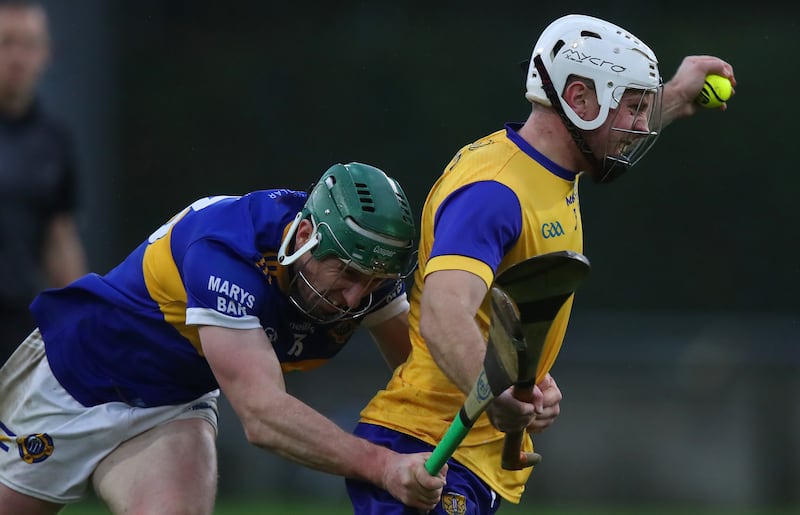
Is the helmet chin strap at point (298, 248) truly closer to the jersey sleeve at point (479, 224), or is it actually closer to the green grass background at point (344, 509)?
the jersey sleeve at point (479, 224)

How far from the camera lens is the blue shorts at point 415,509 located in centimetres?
387

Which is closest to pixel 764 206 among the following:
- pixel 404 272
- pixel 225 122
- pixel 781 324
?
pixel 781 324

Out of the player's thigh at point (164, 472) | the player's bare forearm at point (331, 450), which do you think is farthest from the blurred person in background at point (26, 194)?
the player's bare forearm at point (331, 450)

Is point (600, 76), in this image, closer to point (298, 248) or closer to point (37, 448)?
point (298, 248)

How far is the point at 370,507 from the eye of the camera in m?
3.90

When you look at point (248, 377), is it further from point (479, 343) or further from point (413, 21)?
point (413, 21)

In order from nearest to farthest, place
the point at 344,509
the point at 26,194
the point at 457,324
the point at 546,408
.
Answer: the point at 457,324
the point at 546,408
the point at 26,194
the point at 344,509

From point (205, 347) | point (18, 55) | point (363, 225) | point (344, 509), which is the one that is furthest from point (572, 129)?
point (344, 509)

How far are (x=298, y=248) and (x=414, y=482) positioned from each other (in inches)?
32.0

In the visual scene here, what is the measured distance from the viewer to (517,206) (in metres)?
3.73

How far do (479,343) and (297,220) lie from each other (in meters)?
0.83

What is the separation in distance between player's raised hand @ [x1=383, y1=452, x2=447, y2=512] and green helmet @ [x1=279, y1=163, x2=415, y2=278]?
1.87 ft

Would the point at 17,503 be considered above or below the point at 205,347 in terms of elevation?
below

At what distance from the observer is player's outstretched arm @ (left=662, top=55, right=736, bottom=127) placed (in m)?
4.52
